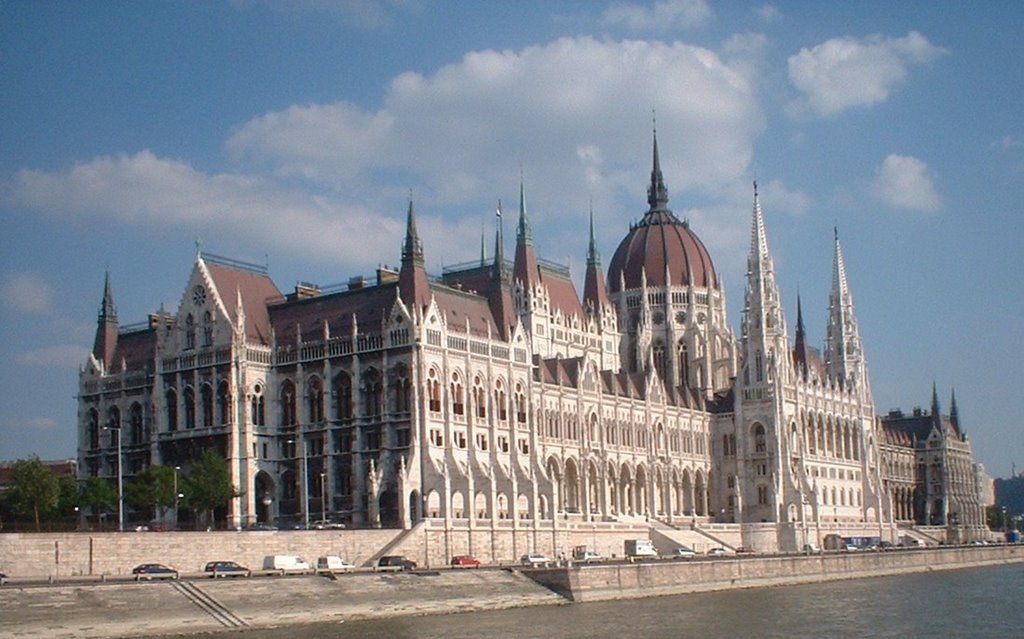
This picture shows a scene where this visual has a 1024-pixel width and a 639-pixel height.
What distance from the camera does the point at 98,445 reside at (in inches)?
4808

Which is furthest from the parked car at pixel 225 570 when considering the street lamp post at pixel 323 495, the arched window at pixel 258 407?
the arched window at pixel 258 407

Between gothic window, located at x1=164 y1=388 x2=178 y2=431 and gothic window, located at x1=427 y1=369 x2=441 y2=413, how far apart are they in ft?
65.6

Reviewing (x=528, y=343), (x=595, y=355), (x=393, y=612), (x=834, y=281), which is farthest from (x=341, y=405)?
(x=834, y=281)

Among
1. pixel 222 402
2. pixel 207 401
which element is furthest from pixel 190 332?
pixel 222 402

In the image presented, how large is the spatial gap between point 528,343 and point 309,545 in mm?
36700

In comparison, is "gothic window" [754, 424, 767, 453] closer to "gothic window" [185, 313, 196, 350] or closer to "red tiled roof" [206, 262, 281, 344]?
"red tiled roof" [206, 262, 281, 344]

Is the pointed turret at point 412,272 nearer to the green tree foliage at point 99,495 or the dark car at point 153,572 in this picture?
the green tree foliage at point 99,495

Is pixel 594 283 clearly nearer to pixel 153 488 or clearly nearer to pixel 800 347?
pixel 800 347

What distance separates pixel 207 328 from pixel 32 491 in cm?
2051

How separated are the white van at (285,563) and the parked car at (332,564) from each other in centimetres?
89

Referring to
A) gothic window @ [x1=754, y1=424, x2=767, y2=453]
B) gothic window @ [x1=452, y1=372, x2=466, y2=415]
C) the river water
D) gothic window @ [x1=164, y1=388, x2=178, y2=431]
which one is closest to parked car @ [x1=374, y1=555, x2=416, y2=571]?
the river water

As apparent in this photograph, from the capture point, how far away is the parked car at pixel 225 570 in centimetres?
7638

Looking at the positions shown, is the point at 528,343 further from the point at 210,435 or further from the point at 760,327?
the point at 760,327

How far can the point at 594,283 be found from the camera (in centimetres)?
15925
